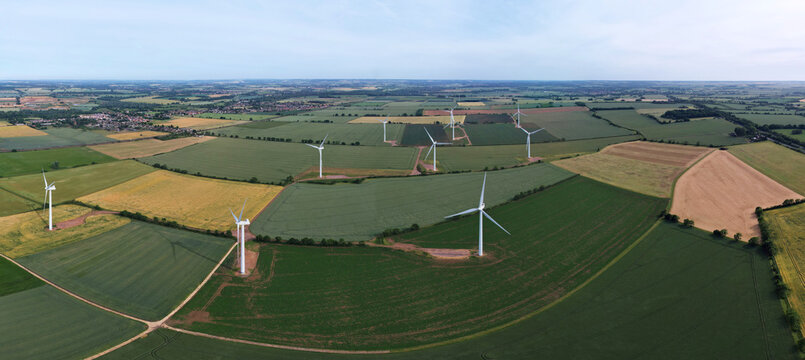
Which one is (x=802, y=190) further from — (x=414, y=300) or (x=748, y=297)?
(x=414, y=300)

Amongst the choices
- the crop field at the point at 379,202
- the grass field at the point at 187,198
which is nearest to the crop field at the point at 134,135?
the grass field at the point at 187,198

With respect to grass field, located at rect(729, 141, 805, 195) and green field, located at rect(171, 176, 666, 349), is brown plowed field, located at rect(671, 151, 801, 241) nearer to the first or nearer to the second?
grass field, located at rect(729, 141, 805, 195)

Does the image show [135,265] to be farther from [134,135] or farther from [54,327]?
[134,135]

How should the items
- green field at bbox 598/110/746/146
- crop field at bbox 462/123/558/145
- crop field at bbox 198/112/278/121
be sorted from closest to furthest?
green field at bbox 598/110/746/146 < crop field at bbox 462/123/558/145 < crop field at bbox 198/112/278/121

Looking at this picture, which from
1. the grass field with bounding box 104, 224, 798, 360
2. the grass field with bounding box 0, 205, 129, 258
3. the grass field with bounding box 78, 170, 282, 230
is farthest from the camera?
the grass field with bounding box 78, 170, 282, 230

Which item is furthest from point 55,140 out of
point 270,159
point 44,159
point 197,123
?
point 270,159

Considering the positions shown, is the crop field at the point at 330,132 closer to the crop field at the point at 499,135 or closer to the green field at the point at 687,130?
the crop field at the point at 499,135

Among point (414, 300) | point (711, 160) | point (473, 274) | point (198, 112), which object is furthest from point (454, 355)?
point (198, 112)

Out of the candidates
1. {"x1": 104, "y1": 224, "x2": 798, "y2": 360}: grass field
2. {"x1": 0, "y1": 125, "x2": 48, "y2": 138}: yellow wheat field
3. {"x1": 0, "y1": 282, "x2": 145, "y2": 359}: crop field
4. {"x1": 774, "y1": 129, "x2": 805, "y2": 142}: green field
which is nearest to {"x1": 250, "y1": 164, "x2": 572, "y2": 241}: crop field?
{"x1": 0, "y1": 282, "x2": 145, "y2": 359}: crop field
